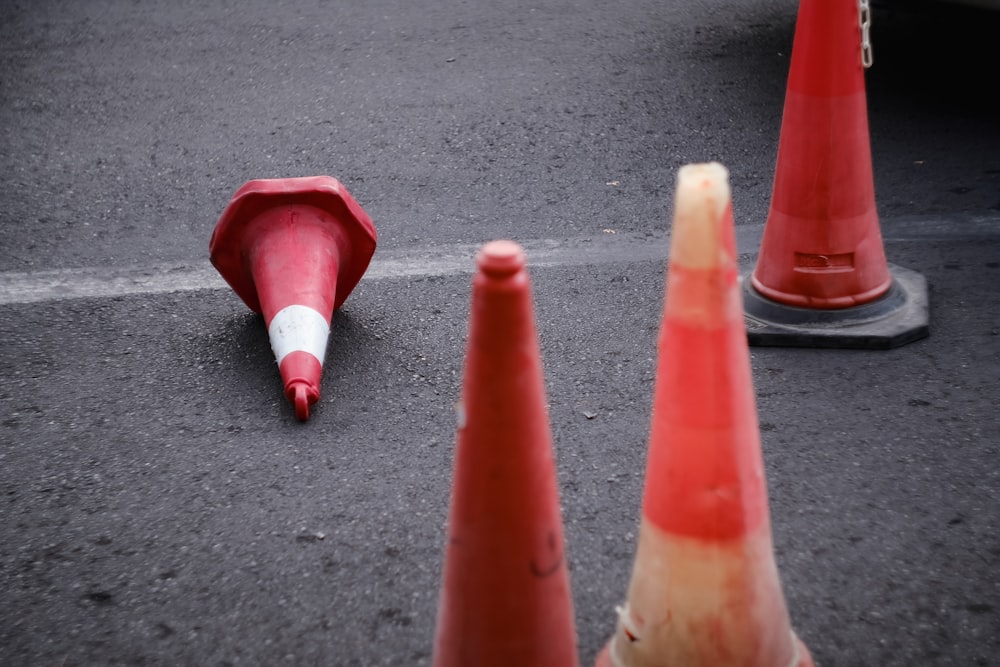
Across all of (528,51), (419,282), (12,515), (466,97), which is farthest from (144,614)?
(528,51)

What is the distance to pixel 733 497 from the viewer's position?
2029 mm

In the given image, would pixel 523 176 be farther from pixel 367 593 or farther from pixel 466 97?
pixel 367 593

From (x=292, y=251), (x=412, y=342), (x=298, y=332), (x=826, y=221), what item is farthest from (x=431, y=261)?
(x=826, y=221)

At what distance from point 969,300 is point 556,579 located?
239 cm

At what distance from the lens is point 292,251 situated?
358cm

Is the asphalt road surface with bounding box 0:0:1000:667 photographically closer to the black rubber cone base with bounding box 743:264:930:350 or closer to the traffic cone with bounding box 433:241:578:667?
the black rubber cone base with bounding box 743:264:930:350

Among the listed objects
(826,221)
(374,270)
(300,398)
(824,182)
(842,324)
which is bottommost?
(374,270)

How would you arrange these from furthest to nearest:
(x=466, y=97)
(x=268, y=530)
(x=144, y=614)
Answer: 1. (x=466, y=97)
2. (x=268, y=530)
3. (x=144, y=614)

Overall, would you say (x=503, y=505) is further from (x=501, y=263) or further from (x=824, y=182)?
(x=824, y=182)

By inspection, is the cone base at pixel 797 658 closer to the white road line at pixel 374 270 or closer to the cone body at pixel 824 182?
the cone body at pixel 824 182

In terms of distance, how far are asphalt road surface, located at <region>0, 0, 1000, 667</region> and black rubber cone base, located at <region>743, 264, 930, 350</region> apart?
7 cm

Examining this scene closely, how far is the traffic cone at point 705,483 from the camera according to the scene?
6.39 feet

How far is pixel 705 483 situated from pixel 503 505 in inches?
15.3

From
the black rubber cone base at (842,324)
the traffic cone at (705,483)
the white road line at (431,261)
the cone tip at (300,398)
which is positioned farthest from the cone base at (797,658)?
the white road line at (431,261)
